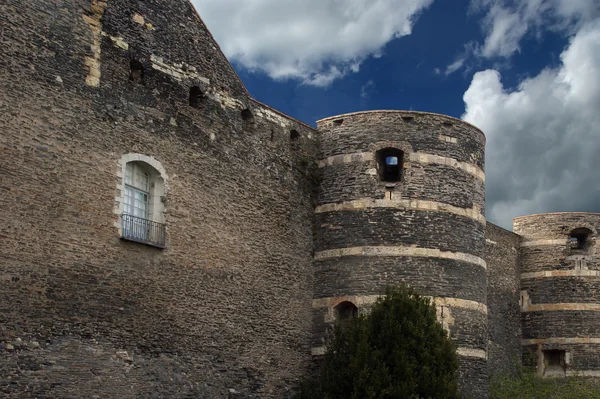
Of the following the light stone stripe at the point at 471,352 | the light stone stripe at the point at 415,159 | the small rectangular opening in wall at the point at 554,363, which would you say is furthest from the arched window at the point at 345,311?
the small rectangular opening in wall at the point at 554,363

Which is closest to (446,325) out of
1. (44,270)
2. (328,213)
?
(328,213)

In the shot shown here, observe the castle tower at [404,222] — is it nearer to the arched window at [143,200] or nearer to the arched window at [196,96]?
the arched window at [196,96]

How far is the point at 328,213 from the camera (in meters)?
23.7

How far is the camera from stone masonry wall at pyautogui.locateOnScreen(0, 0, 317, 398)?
16141mm

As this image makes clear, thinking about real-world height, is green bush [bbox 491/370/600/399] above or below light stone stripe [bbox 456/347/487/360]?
below

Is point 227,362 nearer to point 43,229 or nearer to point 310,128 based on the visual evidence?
point 43,229

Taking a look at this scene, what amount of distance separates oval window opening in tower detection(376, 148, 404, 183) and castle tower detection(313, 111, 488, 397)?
0.03m

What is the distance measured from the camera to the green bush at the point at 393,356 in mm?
19891

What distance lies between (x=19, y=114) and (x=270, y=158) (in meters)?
7.64

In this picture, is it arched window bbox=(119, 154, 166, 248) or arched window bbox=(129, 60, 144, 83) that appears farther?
arched window bbox=(129, 60, 144, 83)

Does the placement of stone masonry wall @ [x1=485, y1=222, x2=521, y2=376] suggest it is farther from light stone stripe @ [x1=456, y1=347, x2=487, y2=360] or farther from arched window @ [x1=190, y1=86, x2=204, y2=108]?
arched window @ [x1=190, y1=86, x2=204, y2=108]

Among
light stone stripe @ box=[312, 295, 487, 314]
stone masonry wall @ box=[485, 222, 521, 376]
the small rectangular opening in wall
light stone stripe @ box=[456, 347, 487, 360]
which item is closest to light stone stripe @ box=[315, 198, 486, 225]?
light stone stripe @ box=[312, 295, 487, 314]

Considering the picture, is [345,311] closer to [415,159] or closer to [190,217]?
[415,159]

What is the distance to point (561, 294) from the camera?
3142 cm
